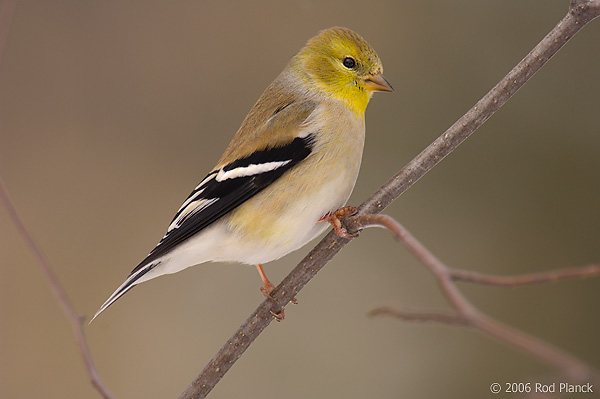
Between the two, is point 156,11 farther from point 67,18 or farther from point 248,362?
point 248,362

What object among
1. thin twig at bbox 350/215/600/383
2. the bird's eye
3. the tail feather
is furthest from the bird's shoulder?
thin twig at bbox 350/215/600/383

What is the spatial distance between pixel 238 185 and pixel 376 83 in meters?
0.47

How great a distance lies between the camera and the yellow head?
1.56m

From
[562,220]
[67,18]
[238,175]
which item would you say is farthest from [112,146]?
[562,220]

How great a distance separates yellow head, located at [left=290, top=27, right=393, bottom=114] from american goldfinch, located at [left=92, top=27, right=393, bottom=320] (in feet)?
0.08

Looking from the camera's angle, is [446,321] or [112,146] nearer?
[446,321]

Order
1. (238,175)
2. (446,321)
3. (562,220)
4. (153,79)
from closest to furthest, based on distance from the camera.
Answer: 1. (446,321)
2. (238,175)
3. (562,220)
4. (153,79)

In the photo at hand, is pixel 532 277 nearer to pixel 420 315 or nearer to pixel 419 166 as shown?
pixel 420 315

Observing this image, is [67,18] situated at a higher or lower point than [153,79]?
higher

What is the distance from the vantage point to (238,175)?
1434 mm

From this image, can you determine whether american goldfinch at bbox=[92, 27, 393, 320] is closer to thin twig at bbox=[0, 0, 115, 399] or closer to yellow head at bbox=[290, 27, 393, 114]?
yellow head at bbox=[290, 27, 393, 114]

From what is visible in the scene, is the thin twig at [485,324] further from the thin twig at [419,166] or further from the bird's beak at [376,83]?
the bird's beak at [376,83]

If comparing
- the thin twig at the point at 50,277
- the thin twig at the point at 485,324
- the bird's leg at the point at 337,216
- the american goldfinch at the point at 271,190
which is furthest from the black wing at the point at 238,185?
the thin twig at the point at 485,324

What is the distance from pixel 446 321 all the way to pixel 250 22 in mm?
2222
